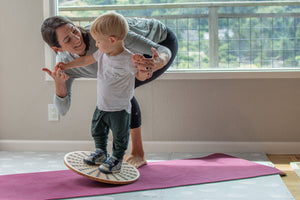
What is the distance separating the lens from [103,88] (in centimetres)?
174

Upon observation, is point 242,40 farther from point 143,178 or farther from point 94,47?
point 143,178

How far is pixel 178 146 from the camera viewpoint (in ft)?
8.55

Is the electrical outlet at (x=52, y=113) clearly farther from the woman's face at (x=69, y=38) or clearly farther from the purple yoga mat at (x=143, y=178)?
the woman's face at (x=69, y=38)

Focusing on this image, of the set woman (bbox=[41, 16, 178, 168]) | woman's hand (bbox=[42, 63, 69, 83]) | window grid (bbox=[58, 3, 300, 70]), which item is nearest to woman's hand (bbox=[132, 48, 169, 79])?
woman (bbox=[41, 16, 178, 168])

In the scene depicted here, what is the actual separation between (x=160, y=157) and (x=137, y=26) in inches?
35.6

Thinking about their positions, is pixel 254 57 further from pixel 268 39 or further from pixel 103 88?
pixel 103 88

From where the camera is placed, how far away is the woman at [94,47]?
1703mm

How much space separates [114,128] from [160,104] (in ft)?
3.07

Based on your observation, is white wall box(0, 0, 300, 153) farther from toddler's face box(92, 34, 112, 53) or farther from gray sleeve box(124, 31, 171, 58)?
toddler's face box(92, 34, 112, 53)

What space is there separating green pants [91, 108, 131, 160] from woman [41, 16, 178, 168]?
22cm

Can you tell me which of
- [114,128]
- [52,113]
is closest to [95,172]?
[114,128]

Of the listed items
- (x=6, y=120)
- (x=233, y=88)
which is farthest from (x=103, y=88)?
(x=6, y=120)

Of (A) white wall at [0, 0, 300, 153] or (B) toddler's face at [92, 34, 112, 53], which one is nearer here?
(B) toddler's face at [92, 34, 112, 53]

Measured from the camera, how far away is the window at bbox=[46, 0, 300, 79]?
260cm
